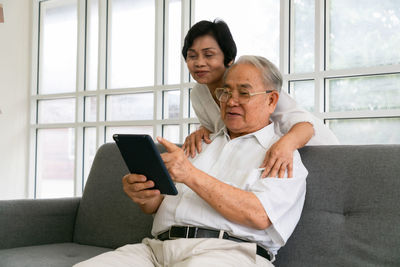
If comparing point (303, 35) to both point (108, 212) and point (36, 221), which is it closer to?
point (108, 212)

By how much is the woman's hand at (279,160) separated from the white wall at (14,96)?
422 centimetres

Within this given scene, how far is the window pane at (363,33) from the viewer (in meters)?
3.39

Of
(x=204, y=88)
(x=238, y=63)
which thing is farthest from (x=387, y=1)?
(x=238, y=63)

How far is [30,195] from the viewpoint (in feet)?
18.0

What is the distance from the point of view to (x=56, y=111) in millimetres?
5387

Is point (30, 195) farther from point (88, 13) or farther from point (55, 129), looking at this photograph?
point (88, 13)

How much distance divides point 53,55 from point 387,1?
148 inches

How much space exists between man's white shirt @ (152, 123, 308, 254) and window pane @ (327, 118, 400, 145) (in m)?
1.87

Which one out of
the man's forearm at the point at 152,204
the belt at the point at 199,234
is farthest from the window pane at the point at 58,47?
the belt at the point at 199,234

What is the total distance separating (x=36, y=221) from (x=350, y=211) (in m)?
1.53

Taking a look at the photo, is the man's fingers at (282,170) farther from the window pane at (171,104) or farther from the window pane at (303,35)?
the window pane at (171,104)

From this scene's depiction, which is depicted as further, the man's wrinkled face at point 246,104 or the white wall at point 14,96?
the white wall at point 14,96

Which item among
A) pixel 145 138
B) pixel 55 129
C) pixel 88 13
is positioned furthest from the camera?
pixel 55 129

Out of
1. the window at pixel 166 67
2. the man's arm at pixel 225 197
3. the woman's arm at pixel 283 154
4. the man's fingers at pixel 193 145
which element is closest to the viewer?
the man's arm at pixel 225 197
